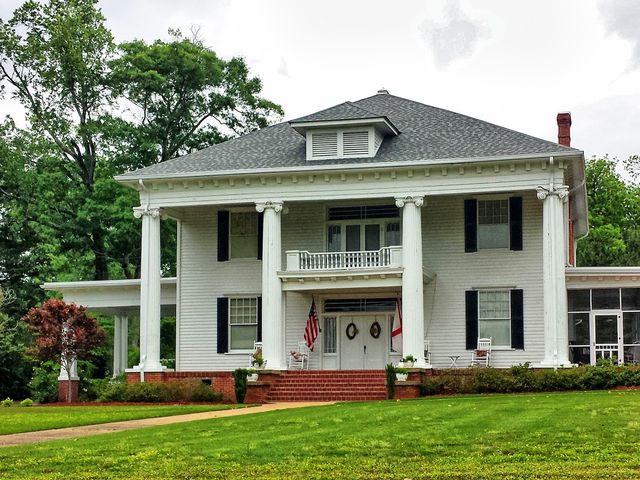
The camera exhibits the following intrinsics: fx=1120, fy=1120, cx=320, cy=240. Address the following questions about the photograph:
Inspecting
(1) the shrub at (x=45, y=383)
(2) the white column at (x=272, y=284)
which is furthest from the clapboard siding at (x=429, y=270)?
(1) the shrub at (x=45, y=383)

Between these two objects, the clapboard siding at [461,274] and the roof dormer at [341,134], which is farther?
the roof dormer at [341,134]

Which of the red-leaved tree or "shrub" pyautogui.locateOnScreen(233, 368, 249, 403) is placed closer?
"shrub" pyautogui.locateOnScreen(233, 368, 249, 403)

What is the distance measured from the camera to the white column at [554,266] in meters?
34.1

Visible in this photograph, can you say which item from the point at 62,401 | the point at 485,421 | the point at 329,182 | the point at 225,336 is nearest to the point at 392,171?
the point at 329,182

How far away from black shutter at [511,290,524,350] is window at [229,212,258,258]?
9.23 metres

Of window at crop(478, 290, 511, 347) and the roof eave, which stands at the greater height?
the roof eave

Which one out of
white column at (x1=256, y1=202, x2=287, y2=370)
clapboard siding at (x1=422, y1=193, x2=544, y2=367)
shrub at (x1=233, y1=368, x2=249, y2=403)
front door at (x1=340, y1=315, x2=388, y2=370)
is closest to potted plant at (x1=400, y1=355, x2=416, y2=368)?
clapboard siding at (x1=422, y1=193, x2=544, y2=367)

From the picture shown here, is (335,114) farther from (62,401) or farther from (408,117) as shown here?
(62,401)

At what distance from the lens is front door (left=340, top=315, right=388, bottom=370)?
3841 cm

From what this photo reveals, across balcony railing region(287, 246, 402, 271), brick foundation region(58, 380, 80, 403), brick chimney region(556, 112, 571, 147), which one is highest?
brick chimney region(556, 112, 571, 147)

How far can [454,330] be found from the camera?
3712 centimetres

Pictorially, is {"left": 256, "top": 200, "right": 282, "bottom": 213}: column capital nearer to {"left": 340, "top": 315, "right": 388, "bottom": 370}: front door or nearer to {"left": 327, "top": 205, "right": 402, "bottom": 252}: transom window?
{"left": 327, "top": 205, "right": 402, "bottom": 252}: transom window

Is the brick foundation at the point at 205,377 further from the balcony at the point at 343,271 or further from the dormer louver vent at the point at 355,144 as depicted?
the dormer louver vent at the point at 355,144

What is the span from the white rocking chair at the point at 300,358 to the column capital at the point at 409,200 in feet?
20.5
